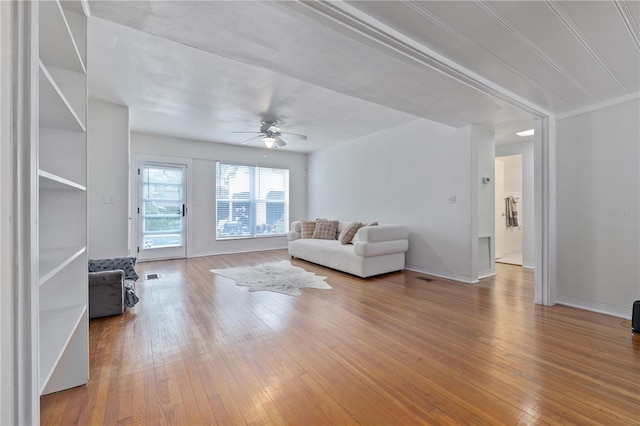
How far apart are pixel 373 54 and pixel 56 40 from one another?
6.18 feet

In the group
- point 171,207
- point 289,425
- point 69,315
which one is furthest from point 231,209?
point 289,425

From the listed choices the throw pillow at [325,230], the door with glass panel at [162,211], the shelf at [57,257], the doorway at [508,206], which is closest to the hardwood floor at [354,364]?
the shelf at [57,257]

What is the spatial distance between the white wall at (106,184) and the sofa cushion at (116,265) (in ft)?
1.03

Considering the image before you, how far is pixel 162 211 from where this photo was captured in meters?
5.93

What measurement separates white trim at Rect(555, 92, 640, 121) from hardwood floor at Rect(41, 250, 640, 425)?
85.8 inches

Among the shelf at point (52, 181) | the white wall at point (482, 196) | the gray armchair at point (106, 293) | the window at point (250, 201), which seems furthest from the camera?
the window at point (250, 201)

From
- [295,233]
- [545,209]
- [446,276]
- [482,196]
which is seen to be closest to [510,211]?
[482,196]

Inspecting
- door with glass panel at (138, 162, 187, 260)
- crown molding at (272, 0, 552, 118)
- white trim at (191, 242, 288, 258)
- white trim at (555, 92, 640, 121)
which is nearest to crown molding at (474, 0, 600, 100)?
crown molding at (272, 0, 552, 118)

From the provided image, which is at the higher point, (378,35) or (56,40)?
(378,35)

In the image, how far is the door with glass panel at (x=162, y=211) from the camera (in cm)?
572

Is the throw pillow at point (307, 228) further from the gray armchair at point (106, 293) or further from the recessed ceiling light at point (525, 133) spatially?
the recessed ceiling light at point (525, 133)

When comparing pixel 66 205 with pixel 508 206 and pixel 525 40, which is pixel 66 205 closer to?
pixel 525 40

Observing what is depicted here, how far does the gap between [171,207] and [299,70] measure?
4.86 meters

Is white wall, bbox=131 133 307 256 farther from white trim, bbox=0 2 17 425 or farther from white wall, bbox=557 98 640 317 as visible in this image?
white wall, bbox=557 98 640 317
